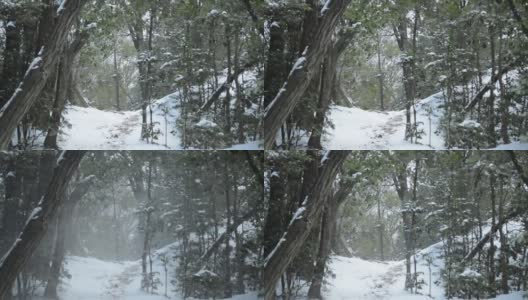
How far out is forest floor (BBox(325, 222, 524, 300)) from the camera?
3615 millimetres

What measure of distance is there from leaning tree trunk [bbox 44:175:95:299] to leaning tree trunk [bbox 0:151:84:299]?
0.06 m

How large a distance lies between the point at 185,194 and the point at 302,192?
2.41ft

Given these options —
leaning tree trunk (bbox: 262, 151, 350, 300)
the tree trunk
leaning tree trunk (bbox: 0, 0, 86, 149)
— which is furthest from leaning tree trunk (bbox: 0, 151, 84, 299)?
leaning tree trunk (bbox: 262, 151, 350, 300)

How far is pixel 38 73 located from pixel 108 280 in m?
1.33

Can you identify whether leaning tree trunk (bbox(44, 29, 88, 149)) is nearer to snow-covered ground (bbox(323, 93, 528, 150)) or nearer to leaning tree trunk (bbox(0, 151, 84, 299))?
leaning tree trunk (bbox(0, 151, 84, 299))

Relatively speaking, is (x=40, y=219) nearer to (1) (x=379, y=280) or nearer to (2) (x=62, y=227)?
(2) (x=62, y=227)

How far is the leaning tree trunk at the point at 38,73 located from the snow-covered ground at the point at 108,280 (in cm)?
93

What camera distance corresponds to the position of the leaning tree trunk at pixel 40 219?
3654 mm

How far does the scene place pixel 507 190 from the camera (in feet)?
12.1

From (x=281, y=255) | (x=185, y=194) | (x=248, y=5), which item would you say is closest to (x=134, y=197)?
(x=185, y=194)

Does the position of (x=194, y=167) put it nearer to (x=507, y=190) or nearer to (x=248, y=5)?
(x=248, y=5)

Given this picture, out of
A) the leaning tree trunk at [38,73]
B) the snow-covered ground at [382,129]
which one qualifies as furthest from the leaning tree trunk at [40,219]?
the snow-covered ground at [382,129]

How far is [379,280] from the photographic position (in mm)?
3625

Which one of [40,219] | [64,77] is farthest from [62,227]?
[64,77]
